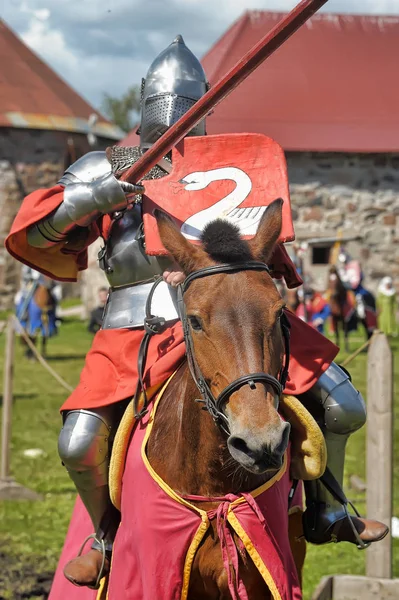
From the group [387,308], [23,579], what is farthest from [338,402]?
[387,308]

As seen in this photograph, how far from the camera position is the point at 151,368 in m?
3.78

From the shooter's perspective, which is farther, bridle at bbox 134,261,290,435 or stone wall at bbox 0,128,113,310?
stone wall at bbox 0,128,113,310

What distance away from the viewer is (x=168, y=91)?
4.45 m

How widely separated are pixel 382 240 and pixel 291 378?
19.5 metres

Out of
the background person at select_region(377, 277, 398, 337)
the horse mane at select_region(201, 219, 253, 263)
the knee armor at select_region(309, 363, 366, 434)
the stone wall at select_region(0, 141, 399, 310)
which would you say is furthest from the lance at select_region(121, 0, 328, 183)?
the stone wall at select_region(0, 141, 399, 310)

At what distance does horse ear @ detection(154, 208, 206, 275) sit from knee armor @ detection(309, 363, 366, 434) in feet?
3.32

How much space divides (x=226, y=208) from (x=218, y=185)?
0.15 m

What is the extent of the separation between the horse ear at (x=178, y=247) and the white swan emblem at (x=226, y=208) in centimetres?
29

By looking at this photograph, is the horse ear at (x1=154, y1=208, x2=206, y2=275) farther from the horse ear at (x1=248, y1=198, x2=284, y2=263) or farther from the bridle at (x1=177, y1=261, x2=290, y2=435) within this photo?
the horse ear at (x1=248, y1=198, x2=284, y2=263)

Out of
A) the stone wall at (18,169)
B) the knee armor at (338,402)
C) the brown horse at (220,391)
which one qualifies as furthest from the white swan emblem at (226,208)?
the stone wall at (18,169)

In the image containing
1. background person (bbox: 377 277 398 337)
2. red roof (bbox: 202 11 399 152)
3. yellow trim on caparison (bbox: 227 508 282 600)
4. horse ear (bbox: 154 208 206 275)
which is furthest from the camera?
red roof (bbox: 202 11 399 152)

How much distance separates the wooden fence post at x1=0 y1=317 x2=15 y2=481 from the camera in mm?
8336

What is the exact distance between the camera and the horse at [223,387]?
9.41 ft

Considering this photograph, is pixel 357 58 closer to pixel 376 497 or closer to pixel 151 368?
pixel 376 497
